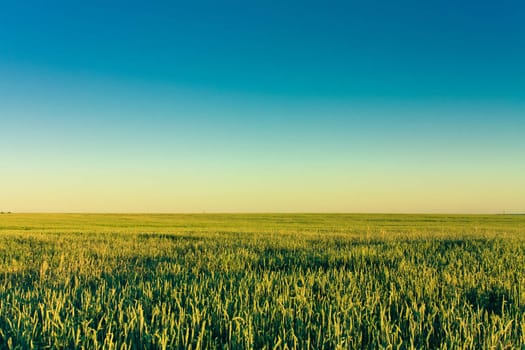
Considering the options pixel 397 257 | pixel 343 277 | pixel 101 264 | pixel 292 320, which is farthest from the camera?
pixel 397 257

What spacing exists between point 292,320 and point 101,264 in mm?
6371

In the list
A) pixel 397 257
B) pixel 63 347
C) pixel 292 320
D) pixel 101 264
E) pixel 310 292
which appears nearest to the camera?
pixel 63 347

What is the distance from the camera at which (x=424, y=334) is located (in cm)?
357

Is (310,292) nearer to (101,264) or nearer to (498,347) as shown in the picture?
(498,347)

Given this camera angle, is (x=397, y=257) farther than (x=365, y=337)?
Yes

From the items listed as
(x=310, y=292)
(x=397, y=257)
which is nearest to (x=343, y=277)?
(x=310, y=292)

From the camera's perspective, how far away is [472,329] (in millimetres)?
3447

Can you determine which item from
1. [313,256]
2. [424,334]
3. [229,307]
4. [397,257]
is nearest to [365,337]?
[424,334]

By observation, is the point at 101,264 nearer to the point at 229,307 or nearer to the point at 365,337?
the point at 229,307

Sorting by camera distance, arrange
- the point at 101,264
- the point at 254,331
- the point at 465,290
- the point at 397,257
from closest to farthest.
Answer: the point at 254,331, the point at 465,290, the point at 101,264, the point at 397,257

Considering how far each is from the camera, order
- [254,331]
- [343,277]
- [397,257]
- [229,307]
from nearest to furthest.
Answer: [254,331], [229,307], [343,277], [397,257]

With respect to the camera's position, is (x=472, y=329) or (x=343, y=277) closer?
(x=472, y=329)

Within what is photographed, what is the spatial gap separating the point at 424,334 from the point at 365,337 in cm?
53

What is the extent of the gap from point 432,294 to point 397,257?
4355 millimetres
